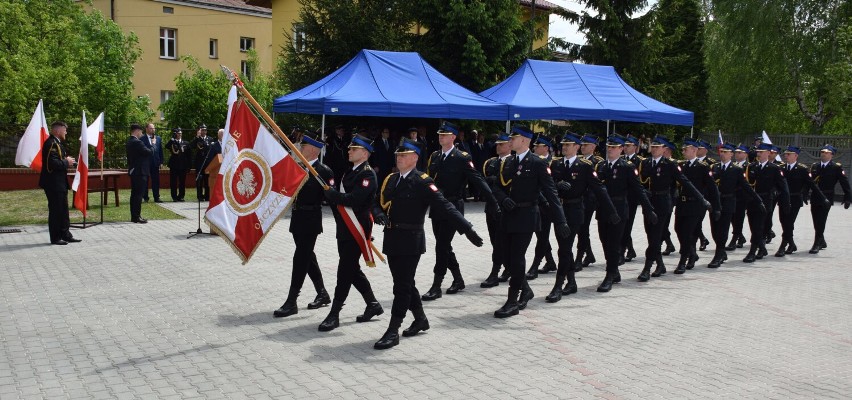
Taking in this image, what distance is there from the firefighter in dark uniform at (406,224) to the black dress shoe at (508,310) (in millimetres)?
1487

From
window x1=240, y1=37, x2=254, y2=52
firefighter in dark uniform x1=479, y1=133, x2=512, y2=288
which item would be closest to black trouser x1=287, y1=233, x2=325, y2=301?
firefighter in dark uniform x1=479, y1=133, x2=512, y2=288

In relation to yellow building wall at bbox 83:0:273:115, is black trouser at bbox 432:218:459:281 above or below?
below

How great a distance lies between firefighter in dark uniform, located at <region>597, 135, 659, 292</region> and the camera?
10.4 m

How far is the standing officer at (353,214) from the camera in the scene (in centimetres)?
761

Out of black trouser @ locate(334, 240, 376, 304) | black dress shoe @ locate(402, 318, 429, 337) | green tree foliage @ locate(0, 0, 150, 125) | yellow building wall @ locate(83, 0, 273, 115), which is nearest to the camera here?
black dress shoe @ locate(402, 318, 429, 337)

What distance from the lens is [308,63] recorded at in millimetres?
26812

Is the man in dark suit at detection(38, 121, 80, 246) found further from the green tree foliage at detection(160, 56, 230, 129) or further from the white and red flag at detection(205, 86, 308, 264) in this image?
the green tree foliage at detection(160, 56, 230, 129)

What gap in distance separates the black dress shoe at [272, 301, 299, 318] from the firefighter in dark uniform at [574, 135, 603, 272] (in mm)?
4028

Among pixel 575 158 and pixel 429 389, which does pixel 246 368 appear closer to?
pixel 429 389

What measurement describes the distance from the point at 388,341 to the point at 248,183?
2231 mm

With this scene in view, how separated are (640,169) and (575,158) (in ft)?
6.71

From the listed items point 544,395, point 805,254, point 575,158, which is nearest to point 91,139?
point 575,158

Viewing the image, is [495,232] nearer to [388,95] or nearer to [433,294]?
[433,294]

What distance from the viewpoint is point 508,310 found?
8.66 m
